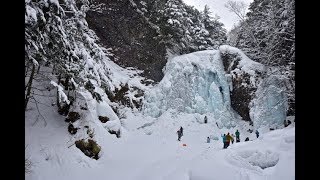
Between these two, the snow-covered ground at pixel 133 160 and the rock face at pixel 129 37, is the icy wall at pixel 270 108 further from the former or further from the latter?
the snow-covered ground at pixel 133 160

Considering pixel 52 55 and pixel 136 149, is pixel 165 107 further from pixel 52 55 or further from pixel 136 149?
pixel 52 55

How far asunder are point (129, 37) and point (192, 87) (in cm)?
794

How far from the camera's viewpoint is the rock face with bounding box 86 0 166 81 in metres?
25.0

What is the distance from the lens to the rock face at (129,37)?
2502cm

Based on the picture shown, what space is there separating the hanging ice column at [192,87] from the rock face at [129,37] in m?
1.63

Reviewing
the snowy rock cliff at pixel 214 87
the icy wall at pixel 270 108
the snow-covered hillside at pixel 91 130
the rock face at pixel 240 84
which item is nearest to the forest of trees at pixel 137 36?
the snow-covered hillside at pixel 91 130

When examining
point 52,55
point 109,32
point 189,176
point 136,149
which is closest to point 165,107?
point 109,32

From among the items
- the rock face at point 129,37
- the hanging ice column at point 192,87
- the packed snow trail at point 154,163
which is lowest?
the packed snow trail at point 154,163

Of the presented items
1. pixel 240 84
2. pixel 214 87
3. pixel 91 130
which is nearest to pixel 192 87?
pixel 214 87

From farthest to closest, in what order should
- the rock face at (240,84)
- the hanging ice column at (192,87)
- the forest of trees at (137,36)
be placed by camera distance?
the rock face at (240,84), the hanging ice column at (192,87), the forest of trees at (137,36)

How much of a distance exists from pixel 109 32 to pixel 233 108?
1444 cm

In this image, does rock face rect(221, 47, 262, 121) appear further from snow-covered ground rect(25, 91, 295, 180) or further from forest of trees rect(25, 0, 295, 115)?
snow-covered ground rect(25, 91, 295, 180)

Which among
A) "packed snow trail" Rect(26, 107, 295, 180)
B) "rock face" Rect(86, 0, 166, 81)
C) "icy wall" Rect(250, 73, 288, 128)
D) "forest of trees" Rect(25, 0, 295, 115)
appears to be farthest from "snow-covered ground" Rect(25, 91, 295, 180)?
"rock face" Rect(86, 0, 166, 81)

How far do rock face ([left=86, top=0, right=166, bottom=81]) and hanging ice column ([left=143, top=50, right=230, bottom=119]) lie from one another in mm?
1634
